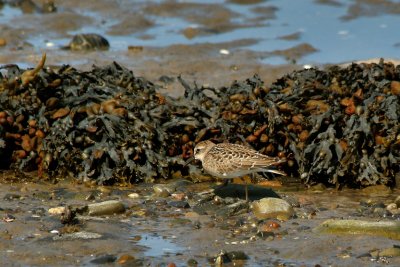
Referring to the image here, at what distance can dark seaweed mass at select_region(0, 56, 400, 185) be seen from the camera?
8.85 metres

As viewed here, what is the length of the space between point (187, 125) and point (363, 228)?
2.56 m

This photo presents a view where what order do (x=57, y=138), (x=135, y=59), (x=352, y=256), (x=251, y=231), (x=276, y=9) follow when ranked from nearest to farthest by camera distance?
(x=352, y=256) → (x=251, y=231) → (x=57, y=138) → (x=135, y=59) → (x=276, y=9)

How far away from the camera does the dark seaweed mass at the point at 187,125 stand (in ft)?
29.0

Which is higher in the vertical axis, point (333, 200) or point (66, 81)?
point (66, 81)

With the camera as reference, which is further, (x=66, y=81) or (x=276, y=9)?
(x=276, y=9)

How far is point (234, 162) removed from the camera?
27.0 ft

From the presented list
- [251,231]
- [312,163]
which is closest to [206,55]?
[312,163]

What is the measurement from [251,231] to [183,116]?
2.26 meters

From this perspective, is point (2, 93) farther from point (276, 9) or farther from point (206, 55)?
point (276, 9)

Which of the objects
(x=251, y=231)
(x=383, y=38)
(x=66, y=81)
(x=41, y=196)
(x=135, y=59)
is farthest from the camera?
(x=383, y=38)

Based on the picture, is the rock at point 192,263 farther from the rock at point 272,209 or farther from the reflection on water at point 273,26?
the reflection on water at point 273,26

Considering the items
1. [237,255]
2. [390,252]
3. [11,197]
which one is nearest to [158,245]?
[237,255]

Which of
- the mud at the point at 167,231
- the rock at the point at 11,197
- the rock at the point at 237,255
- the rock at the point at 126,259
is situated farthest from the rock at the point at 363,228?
the rock at the point at 11,197

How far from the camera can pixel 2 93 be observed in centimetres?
948
